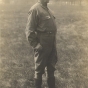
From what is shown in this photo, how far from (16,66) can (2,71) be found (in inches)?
25.1

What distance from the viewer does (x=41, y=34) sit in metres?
4.78

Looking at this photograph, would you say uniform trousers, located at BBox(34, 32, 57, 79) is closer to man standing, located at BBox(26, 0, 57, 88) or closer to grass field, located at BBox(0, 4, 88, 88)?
man standing, located at BBox(26, 0, 57, 88)

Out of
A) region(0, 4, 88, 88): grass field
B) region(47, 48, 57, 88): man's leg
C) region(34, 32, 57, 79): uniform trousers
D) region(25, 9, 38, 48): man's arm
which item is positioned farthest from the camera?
region(0, 4, 88, 88): grass field

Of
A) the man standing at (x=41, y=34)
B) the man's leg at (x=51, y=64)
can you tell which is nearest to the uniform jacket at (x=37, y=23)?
the man standing at (x=41, y=34)

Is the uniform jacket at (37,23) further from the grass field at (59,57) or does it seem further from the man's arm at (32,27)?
the grass field at (59,57)

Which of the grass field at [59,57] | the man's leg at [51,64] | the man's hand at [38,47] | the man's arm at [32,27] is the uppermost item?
the man's arm at [32,27]

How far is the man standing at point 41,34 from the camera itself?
468 centimetres

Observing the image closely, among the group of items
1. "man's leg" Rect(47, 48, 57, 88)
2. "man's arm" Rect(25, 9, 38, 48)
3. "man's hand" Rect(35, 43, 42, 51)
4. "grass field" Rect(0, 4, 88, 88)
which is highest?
"man's arm" Rect(25, 9, 38, 48)

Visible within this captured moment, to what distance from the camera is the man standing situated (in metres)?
4.68

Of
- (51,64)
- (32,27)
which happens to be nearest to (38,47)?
(32,27)

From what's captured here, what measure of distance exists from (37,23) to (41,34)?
27 cm

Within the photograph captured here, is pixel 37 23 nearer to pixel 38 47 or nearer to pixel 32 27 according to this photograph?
pixel 32 27

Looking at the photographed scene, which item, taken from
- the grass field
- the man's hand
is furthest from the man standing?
the grass field

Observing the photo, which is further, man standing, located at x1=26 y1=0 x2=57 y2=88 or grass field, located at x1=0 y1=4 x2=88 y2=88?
grass field, located at x1=0 y1=4 x2=88 y2=88
